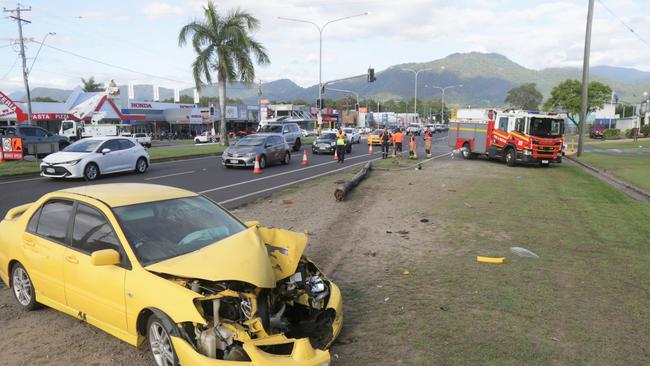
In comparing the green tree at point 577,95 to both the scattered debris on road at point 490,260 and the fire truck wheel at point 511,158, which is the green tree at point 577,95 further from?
the scattered debris on road at point 490,260

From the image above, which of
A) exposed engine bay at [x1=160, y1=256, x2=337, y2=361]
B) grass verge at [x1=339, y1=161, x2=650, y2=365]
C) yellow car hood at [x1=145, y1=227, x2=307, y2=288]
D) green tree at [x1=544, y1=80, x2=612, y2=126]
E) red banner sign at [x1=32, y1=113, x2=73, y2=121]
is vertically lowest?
grass verge at [x1=339, y1=161, x2=650, y2=365]

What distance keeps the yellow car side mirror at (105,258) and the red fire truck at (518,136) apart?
21.5 m

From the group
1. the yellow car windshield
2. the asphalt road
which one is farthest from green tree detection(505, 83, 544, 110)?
the yellow car windshield

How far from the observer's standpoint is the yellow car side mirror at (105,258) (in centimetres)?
387

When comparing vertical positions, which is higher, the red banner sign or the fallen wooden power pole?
the red banner sign

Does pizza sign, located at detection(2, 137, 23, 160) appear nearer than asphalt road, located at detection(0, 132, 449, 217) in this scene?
No

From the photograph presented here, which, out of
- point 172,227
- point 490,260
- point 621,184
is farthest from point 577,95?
point 172,227

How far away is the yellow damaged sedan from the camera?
138 inches

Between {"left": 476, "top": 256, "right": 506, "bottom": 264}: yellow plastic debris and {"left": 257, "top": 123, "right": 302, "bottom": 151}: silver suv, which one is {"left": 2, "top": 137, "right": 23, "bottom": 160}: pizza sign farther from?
{"left": 476, "top": 256, "right": 506, "bottom": 264}: yellow plastic debris

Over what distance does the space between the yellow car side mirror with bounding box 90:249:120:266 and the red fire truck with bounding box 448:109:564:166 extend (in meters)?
21.5

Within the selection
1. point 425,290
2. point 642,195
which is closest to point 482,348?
point 425,290

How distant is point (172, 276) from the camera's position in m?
3.79

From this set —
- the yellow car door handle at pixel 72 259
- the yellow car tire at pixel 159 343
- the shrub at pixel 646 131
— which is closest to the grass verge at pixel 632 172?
the yellow car tire at pixel 159 343

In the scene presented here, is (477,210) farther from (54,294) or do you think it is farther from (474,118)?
(474,118)
